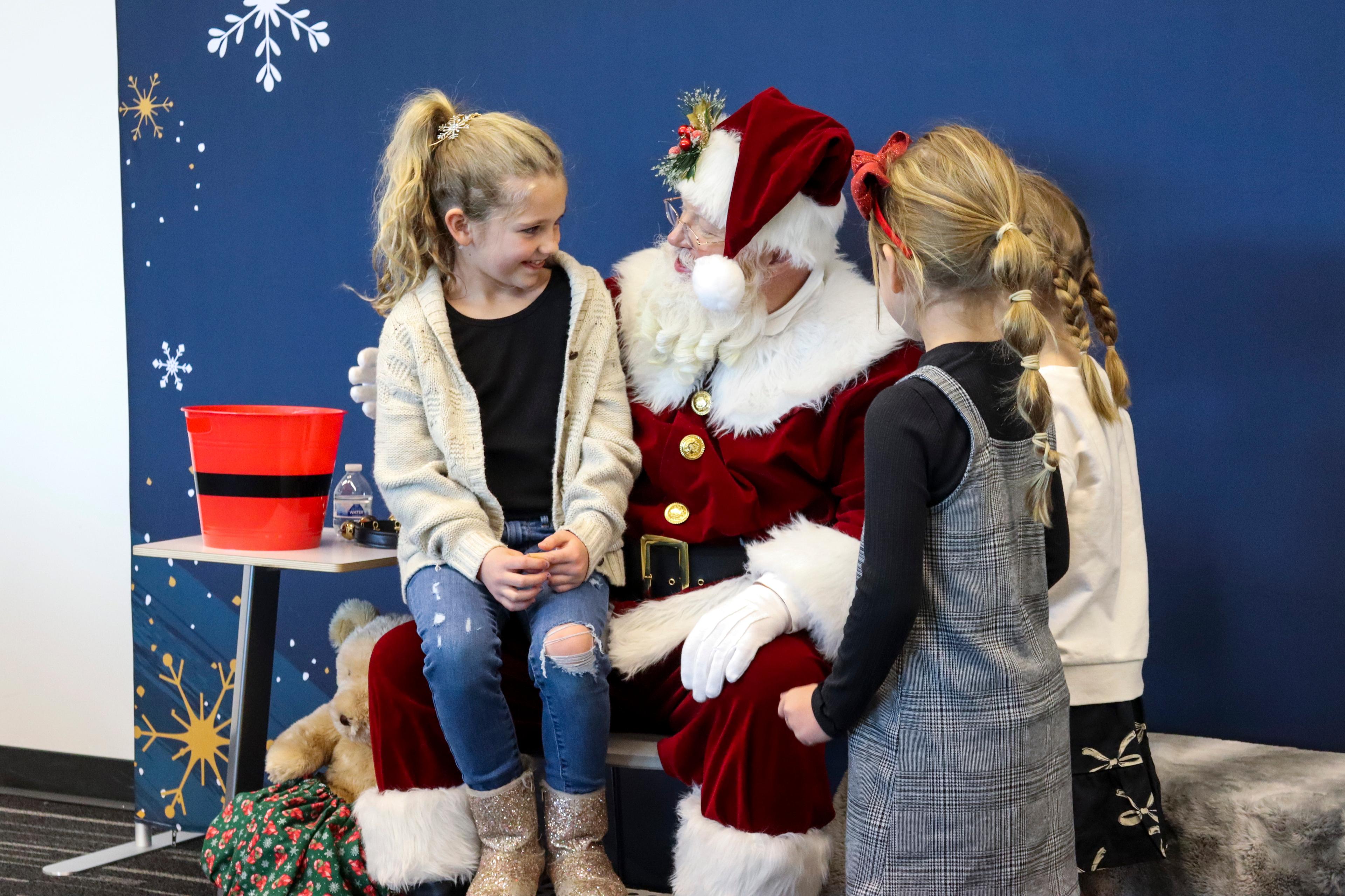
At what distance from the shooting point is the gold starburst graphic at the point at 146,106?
2.74m

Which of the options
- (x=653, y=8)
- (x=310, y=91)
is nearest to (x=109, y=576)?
(x=310, y=91)

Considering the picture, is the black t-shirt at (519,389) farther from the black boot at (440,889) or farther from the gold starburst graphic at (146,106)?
the gold starburst graphic at (146,106)

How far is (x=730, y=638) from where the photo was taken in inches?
64.9

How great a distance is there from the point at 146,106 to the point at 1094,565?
97.4 inches

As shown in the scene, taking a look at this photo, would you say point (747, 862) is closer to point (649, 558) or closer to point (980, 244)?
point (649, 558)

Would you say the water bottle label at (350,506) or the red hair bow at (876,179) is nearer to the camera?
the red hair bow at (876,179)

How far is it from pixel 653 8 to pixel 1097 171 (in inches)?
37.0

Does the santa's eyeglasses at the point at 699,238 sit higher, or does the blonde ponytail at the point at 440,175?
the blonde ponytail at the point at 440,175

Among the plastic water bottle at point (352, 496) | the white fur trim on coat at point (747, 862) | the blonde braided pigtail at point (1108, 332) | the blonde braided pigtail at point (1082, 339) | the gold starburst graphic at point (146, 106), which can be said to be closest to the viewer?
the blonde braided pigtail at point (1082, 339)

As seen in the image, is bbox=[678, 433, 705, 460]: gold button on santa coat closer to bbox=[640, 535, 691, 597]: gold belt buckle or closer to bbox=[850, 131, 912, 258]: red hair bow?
bbox=[640, 535, 691, 597]: gold belt buckle

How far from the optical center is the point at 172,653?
110 inches

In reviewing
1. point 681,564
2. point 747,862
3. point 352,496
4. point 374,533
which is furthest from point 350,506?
point 747,862

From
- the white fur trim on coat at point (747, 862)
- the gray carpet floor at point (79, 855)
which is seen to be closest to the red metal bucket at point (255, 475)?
the gray carpet floor at point (79, 855)

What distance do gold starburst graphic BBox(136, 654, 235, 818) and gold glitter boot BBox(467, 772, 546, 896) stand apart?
129 centimetres
